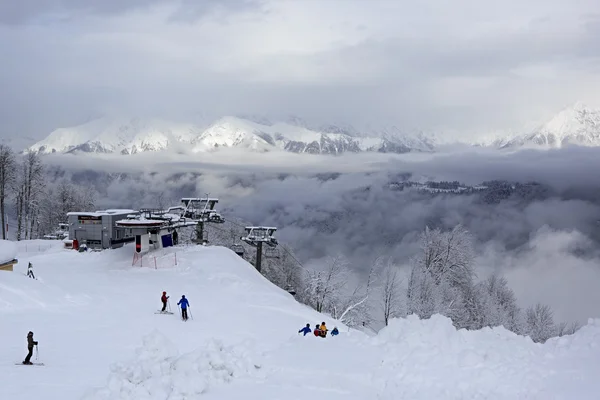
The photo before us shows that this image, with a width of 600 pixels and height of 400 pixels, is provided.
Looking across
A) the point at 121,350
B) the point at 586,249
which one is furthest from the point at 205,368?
the point at 586,249

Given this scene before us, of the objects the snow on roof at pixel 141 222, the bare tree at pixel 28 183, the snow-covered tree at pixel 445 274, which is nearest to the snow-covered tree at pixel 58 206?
the bare tree at pixel 28 183


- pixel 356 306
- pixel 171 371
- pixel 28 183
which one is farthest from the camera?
pixel 28 183

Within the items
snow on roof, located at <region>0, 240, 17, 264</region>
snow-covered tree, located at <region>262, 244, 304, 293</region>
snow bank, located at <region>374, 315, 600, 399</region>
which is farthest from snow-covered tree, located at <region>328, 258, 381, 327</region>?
snow on roof, located at <region>0, 240, 17, 264</region>

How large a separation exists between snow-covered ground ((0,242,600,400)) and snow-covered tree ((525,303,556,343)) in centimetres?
4266

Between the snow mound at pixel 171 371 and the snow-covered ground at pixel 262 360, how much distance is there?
0.03 metres

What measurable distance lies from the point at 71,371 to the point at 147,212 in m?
30.1

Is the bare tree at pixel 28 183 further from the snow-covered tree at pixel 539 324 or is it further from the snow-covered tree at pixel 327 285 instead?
the snow-covered tree at pixel 539 324

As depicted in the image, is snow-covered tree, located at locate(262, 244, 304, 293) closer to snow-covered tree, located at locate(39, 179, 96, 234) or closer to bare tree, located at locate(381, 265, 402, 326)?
bare tree, located at locate(381, 265, 402, 326)

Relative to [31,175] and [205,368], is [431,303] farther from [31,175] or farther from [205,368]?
[31,175]

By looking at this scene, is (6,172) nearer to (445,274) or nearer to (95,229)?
(95,229)

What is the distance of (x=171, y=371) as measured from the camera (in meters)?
13.3

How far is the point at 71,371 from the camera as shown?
1526 cm

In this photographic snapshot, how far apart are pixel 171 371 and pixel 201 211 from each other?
34.0 metres

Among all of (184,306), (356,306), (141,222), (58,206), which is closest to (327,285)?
(356,306)
